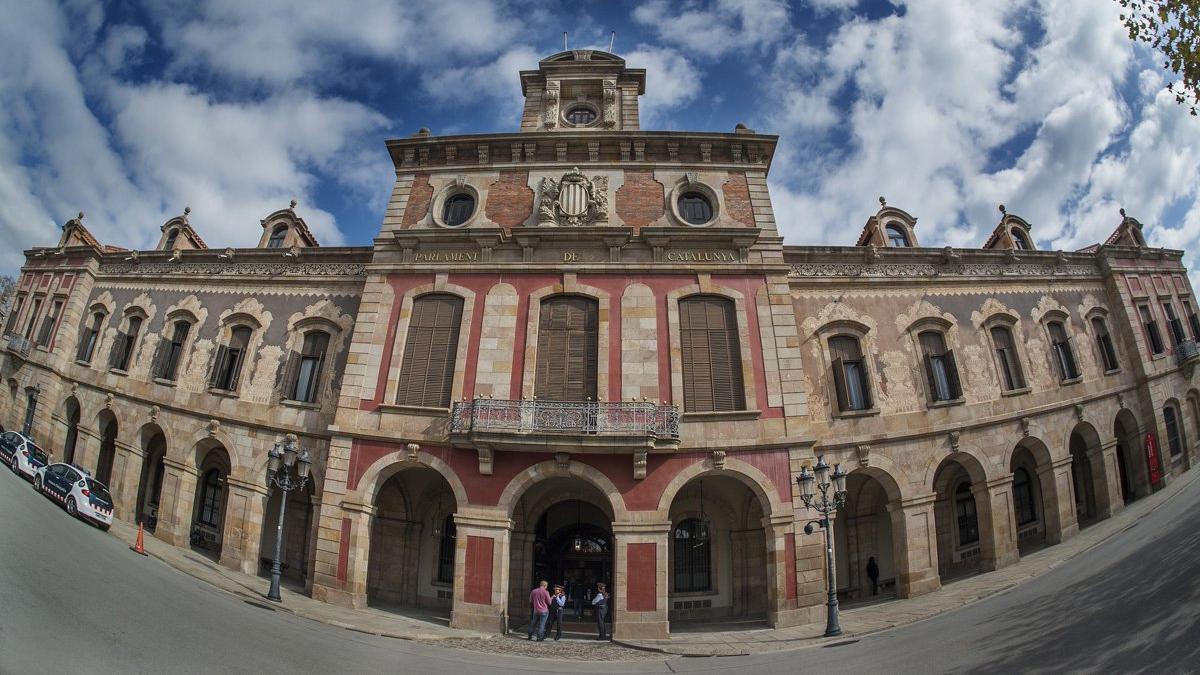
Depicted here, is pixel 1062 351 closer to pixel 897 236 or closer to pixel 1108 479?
pixel 1108 479

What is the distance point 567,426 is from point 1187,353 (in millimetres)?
27115

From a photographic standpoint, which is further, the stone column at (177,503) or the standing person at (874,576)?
the stone column at (177,503)

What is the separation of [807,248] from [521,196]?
10.8 meters

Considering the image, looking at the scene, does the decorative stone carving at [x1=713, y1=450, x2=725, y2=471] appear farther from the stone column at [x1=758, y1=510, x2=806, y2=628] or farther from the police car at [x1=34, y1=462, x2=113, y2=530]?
the police car at [x1=34, y1=462, x2=113, y2=530]

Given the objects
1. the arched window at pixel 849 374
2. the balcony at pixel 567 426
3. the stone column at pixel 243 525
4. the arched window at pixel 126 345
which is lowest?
the stone column at pixel 243 525

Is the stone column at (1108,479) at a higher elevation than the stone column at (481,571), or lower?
higher

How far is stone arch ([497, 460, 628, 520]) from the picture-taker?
15.5 m

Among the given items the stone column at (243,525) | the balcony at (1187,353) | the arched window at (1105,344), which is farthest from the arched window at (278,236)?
the balcony at (1187,353)

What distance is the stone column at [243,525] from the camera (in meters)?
17.7

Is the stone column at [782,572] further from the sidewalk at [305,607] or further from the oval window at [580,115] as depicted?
the oval window at [580,115]

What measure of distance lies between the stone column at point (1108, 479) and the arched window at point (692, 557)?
1550 centimetres

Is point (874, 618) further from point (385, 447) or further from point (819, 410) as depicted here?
point (385, 447)

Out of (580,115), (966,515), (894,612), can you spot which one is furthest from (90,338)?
(966,515)

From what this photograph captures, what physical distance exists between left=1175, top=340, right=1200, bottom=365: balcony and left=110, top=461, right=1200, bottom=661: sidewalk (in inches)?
345
